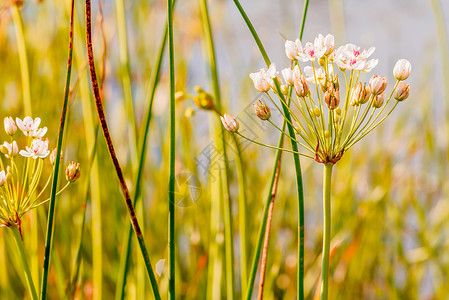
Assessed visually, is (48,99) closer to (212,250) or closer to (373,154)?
(212,250)

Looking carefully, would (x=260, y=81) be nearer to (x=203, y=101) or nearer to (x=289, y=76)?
(x=289, y=76)

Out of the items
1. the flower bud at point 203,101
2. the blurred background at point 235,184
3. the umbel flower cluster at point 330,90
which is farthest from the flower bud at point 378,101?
the blurred background at point 235,184

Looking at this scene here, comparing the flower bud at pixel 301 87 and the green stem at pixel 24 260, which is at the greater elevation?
the flower bud at pixel 301 87

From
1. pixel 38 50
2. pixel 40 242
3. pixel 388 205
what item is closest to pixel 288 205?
pixel 388 205

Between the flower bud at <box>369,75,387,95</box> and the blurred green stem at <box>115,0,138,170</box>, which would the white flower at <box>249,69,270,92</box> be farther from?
the blurred green stem at <box>115,0,138,170</box>

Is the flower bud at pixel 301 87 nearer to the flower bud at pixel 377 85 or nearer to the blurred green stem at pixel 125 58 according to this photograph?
the flower bud at pixel 377 85

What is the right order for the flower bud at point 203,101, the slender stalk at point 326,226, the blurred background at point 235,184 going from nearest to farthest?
the slender stalk at point 326,226 < the flower bud at point 203,101 < the blurred background at point 235,184

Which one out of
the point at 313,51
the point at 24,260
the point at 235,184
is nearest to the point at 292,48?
the point at 313,51
